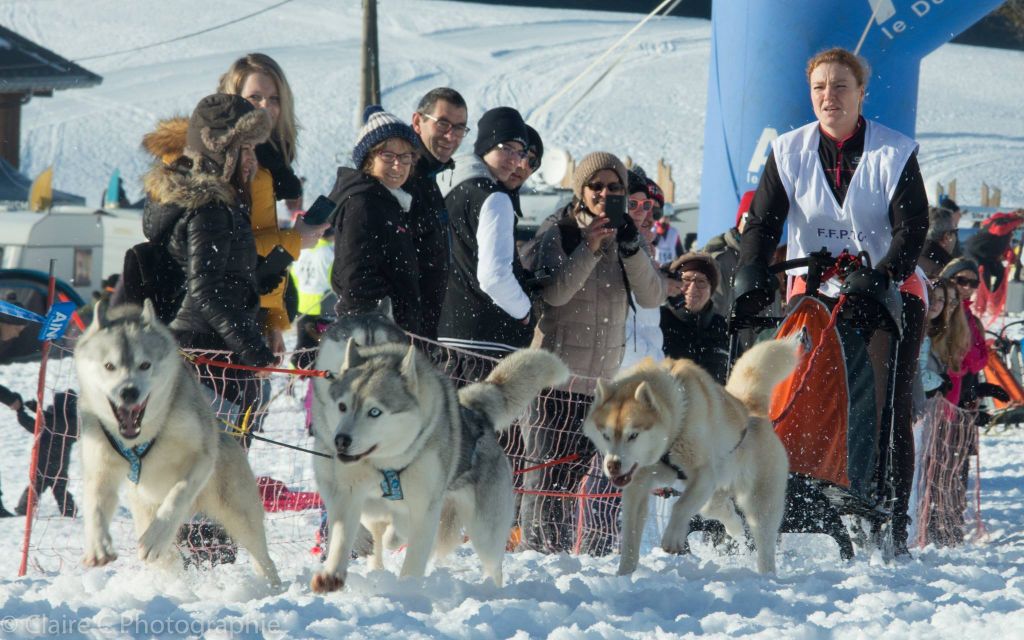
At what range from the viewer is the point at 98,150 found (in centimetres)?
2664

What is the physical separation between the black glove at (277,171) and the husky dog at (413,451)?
2.61 feet

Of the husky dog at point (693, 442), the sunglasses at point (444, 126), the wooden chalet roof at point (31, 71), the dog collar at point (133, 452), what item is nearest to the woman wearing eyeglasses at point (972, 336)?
the husky dog at point (693, 442)

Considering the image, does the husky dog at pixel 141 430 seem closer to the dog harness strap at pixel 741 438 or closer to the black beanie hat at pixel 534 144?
Answer: the dog harness strap at pixel 741 438

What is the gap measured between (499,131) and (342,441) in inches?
66.6

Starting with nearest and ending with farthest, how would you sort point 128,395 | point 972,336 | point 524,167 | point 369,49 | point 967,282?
point 128,395 → point 524,167 → point 972,336 → point 967,282 → point 369,49

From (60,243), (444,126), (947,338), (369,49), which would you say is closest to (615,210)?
(444,126)

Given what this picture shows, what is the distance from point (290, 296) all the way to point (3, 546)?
141 cm

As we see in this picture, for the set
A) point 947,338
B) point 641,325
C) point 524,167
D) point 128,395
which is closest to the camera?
point 128,395

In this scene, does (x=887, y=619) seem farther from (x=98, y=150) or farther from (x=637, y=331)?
(x=98, y=150)

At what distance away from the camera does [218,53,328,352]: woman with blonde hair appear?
157 inches

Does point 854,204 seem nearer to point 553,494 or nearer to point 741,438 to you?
point 741,438

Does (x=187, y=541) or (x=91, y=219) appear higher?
(x=91, y=219)

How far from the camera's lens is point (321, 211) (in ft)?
12.9

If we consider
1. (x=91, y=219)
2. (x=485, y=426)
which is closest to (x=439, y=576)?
(x=485, y=426)
